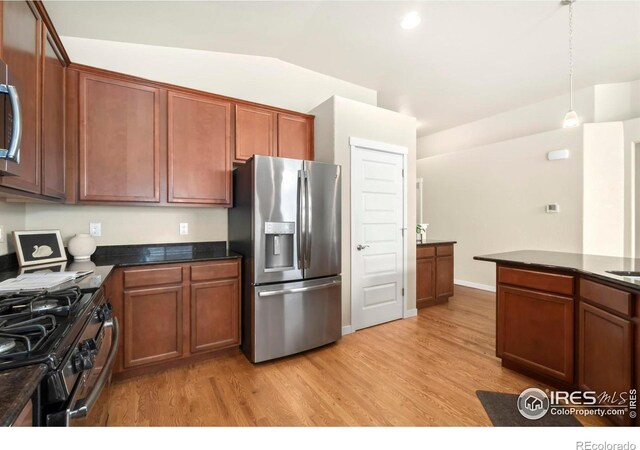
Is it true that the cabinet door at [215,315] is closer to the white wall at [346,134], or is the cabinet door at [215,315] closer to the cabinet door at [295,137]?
the white wall at [346,134]

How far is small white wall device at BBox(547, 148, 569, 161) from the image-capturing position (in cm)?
402

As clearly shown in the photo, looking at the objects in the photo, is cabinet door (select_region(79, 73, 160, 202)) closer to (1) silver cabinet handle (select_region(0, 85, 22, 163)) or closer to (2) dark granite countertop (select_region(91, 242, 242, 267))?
(2) dark granite countertop (select_region(91, 242, 242, 267))

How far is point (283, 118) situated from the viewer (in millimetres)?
3135

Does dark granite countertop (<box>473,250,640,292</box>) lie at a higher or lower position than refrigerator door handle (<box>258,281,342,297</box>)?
higher

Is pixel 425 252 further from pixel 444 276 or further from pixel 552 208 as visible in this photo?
pixel 552 208

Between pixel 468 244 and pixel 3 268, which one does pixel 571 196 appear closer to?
pixel 468 244

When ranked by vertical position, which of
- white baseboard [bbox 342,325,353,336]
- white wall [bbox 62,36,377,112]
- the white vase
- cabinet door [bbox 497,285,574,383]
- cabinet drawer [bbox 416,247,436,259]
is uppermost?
white wall [bbox 62,36,377,112]

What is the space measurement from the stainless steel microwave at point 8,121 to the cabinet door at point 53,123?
68 cm

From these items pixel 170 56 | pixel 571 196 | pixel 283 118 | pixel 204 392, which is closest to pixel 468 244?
pixel 571 196

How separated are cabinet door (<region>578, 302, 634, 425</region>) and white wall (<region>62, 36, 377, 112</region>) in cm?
335

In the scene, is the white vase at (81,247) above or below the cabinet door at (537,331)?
above

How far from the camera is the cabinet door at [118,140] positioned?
7.42 feet

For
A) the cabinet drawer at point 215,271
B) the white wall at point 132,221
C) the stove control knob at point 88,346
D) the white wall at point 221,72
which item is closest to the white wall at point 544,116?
the white wall at point 221,72

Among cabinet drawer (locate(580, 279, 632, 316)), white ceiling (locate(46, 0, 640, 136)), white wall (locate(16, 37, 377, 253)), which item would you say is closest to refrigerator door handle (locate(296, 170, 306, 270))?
white wall (locate(16, 37, 377, 253))
